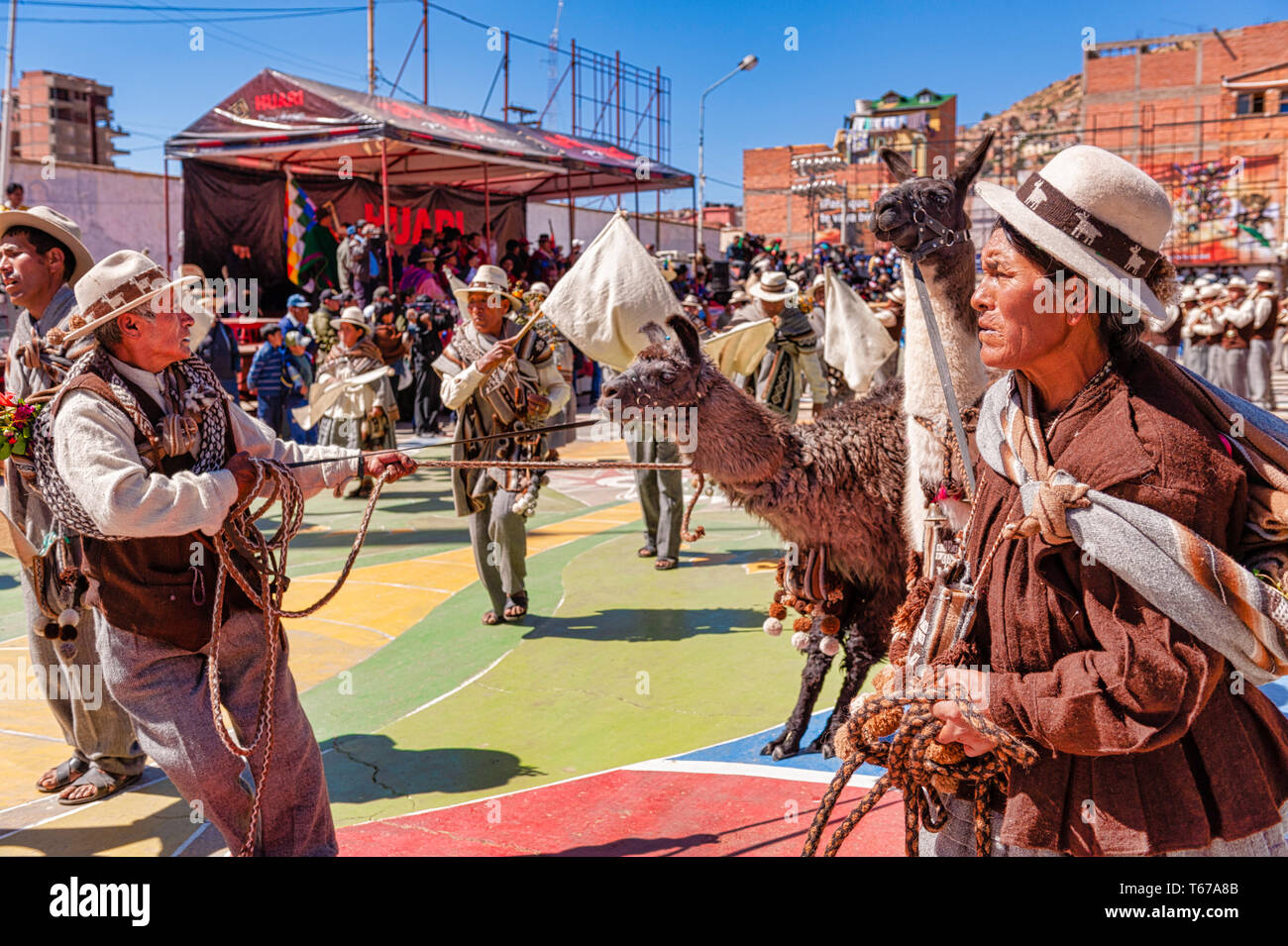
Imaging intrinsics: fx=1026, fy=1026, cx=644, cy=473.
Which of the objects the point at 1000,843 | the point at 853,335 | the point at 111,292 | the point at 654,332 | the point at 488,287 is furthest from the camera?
the point at 488,287

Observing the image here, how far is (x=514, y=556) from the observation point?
6785 millimetres

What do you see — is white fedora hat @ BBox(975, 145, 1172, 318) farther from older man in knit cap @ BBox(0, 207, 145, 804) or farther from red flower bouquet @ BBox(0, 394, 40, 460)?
older man in knit cap @ BBox(0, 207, 145, 804)

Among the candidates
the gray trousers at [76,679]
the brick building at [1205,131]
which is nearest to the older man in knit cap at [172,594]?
the gray trousers at [76,679]

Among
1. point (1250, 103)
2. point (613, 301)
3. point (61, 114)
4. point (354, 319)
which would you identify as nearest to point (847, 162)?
point (1250, 103)

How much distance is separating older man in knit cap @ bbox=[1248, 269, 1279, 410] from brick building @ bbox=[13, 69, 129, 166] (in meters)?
31.6

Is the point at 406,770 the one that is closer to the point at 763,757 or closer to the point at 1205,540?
the point at 763,757

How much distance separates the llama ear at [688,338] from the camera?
4434 mm

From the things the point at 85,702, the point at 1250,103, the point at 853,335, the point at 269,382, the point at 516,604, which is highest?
the point at 1250,103

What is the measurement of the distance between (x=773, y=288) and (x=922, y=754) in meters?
7.04

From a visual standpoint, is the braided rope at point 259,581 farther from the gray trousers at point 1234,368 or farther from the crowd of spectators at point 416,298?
the gray trousers at point 1234,368

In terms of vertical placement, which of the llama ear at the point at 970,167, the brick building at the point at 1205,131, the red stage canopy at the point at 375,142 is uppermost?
the brick building at the point at 1205,131

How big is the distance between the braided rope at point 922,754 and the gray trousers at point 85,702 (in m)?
3.51

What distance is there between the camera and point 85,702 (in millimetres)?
4305

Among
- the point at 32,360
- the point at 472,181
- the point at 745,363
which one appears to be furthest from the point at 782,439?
the point at 472,181
